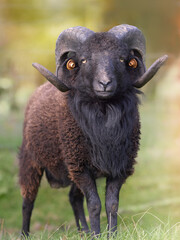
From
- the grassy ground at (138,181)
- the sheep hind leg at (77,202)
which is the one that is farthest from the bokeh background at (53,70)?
the sheep hind leg at (77,202)

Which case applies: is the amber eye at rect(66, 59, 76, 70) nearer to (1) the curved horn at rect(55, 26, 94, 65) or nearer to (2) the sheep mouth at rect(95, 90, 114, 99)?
(1) the curved horn at rect(55, 26, 94, 65)

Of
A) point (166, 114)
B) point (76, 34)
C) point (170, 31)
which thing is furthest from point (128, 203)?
point (76, 34)

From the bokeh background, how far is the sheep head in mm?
5683

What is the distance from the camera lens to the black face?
4355mm

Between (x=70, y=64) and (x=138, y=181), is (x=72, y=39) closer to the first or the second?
(x=70, y=64)

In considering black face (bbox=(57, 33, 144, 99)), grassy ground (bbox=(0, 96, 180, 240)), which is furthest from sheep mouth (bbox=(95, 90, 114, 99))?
grassy ground (bbox=(0, 96, 180, 240))

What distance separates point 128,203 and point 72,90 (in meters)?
6.34

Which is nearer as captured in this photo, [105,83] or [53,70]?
[105,83]

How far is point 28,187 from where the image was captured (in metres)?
5.90

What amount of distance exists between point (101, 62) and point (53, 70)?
25.4 feet

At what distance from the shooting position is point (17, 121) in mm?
12297

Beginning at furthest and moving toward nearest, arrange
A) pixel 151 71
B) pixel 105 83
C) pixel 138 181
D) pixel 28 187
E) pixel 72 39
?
1. pixel 138 181
2. pixel 28 187
3. pixel 72 39
4. pixel 151 71
5. pixel 105 83

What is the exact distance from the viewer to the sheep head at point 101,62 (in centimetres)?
440

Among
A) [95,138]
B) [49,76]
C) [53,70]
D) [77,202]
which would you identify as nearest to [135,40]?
[49,76]
